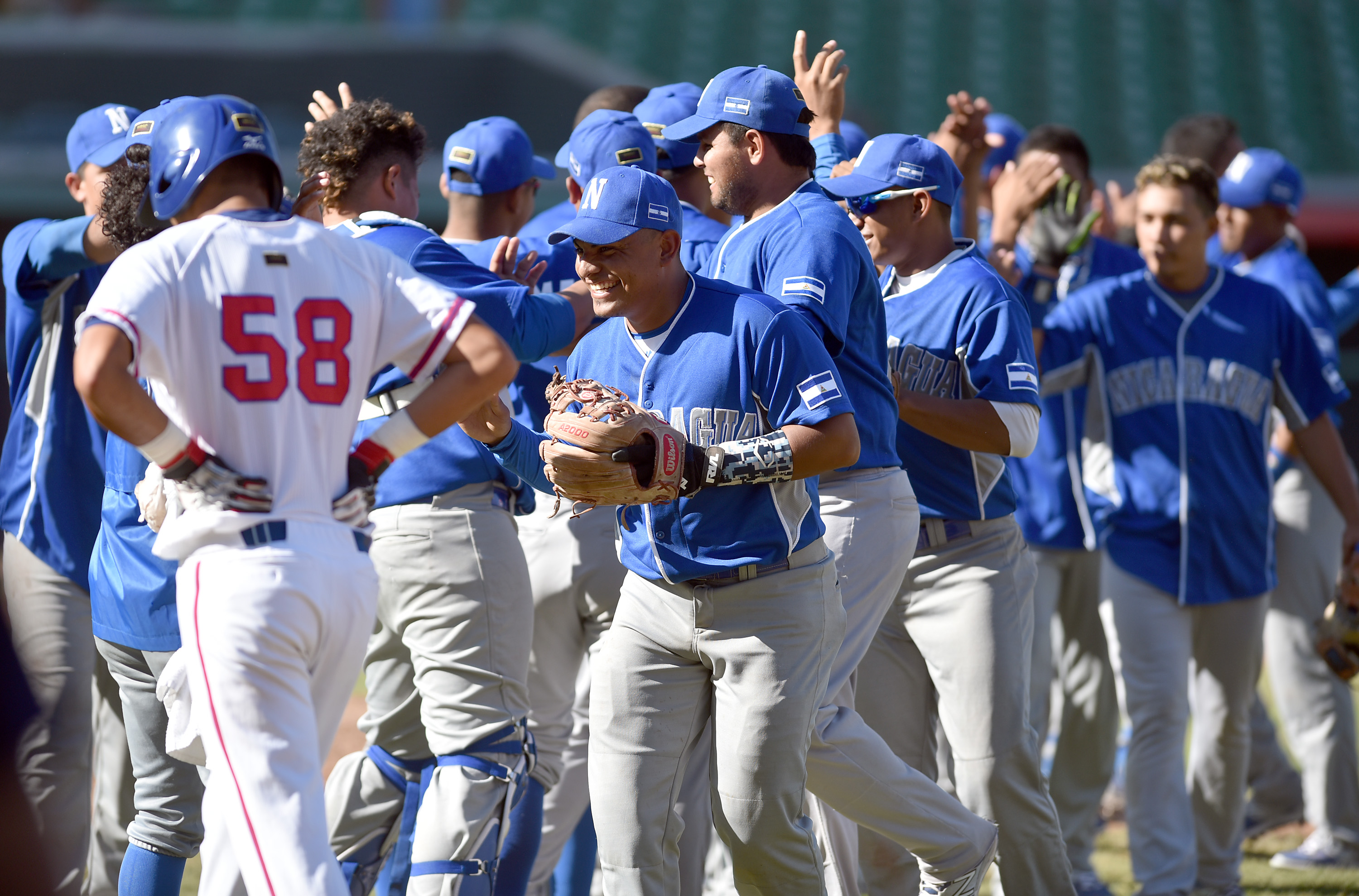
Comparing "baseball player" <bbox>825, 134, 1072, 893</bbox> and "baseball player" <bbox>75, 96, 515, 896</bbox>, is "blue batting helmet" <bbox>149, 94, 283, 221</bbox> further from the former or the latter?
"baseball player" <bbox>825, 134, 1072, 893</bbox>

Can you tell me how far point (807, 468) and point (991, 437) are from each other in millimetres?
880

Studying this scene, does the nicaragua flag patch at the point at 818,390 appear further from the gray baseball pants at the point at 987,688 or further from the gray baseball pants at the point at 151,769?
the gray baseball pants at the point at 151,769

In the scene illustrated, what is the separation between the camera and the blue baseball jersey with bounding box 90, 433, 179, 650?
349cm

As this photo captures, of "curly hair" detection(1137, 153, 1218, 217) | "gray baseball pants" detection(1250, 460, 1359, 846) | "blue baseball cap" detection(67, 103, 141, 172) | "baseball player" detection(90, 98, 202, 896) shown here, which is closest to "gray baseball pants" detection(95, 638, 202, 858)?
"baseball player" detection(90, 98, 202, 896)

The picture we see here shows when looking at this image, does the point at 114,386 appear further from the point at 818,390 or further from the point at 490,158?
the point at 490,158

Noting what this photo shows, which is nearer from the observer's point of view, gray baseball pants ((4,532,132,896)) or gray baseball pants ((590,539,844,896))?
gray baseball pants ((590,539,844,896))

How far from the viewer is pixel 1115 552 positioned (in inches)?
189

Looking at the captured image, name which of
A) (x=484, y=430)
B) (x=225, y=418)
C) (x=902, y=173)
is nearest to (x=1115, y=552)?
(x=902, y=173)

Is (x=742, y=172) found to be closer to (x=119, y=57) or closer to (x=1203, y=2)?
(x=119, y=57)

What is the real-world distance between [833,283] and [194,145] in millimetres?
1459

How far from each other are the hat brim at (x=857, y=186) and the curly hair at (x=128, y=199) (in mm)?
1717

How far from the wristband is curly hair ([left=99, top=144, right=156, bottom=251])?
979 millimetres

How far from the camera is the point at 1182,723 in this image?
4.66m

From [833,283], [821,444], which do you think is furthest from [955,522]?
[821,444]
